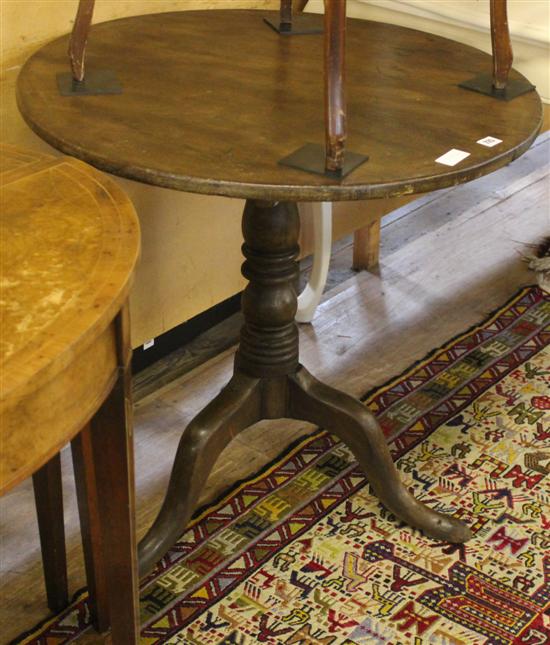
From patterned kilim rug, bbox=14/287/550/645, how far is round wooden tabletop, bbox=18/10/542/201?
2.53 ft

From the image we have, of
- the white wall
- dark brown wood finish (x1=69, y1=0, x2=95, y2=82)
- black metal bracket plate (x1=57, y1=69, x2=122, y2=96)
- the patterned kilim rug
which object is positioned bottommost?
the patterned kilim rug

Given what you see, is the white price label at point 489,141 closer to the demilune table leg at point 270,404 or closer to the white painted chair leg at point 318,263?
the demilune table leg at point 270,404

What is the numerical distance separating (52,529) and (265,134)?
712mm

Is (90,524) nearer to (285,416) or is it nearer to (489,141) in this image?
(285,416)

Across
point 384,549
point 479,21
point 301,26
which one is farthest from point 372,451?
point 479,21

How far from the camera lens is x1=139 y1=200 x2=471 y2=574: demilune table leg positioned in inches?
70.7

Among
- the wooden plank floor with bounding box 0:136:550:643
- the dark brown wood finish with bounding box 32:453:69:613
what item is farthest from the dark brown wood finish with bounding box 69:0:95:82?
the wooden plank floor with bounding box 0:136:550:643

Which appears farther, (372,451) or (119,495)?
(372,451)

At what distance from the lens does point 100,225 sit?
1138 mm

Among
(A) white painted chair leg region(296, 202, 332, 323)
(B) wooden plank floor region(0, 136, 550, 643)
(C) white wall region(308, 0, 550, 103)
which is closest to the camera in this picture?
(B) wooden plank floor region(0, 136, 550, 643)

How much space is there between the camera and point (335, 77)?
1.35 metres

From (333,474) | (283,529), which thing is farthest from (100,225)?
(333,474)

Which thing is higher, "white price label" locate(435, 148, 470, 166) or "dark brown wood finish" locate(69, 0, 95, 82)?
"dark brown wood finish" locate(69, 0, 95, 82)

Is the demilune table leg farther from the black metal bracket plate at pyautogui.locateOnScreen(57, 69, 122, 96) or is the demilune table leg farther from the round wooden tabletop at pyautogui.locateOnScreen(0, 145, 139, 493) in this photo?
the round wooden tabletop at pyautogui.locateOnScreen(0, 145, 139, 493)
